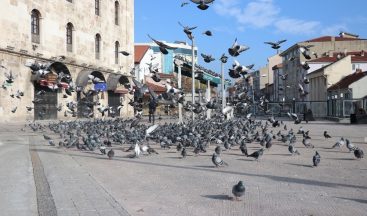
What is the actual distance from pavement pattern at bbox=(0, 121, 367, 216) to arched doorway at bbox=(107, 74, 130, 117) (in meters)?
36.6

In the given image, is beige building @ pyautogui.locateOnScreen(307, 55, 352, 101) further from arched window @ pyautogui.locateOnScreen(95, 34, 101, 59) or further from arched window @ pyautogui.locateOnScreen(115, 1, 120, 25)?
arched window @ pyautogui.locateOnScreen(95, 34, 101, 59)

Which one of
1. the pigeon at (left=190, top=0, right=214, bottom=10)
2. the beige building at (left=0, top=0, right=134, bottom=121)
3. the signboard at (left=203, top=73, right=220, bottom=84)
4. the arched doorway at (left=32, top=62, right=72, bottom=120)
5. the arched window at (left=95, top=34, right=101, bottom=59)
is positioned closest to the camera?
the pigeon at (left=190, top=0, right=214, bottom=10)

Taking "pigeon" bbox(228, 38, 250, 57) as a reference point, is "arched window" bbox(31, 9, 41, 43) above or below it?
above

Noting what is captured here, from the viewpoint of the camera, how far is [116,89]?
169ft

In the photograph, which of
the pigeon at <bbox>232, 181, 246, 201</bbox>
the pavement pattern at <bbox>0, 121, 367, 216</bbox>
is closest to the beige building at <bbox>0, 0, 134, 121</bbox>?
the pavement pattern at <bbox>0, 121, 367, 216</bbox>

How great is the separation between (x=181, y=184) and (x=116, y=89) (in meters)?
43.1

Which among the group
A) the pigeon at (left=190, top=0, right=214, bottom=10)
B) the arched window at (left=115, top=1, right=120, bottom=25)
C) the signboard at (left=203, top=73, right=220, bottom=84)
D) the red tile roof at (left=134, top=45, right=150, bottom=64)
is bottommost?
the pigeon at (left=190, top=0, right=214, bottom=10)

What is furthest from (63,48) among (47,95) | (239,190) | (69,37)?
(239,190)

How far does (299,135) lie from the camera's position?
21156mm

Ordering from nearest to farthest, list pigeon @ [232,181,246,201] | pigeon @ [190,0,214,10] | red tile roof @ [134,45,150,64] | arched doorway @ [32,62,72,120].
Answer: pigeon @ [232,181,246,201] < pigeon @ [190,0,214,10] < arched doorway @ [32,62,72,120] < red tile roof @ [134,45,150,64]

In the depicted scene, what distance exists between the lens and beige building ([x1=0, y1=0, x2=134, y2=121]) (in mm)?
32719

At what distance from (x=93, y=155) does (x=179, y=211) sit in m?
7.78

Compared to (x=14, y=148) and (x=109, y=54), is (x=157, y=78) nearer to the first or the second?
(x=14, y=148)

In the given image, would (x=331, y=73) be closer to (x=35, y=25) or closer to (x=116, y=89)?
(x=116, y=89)
